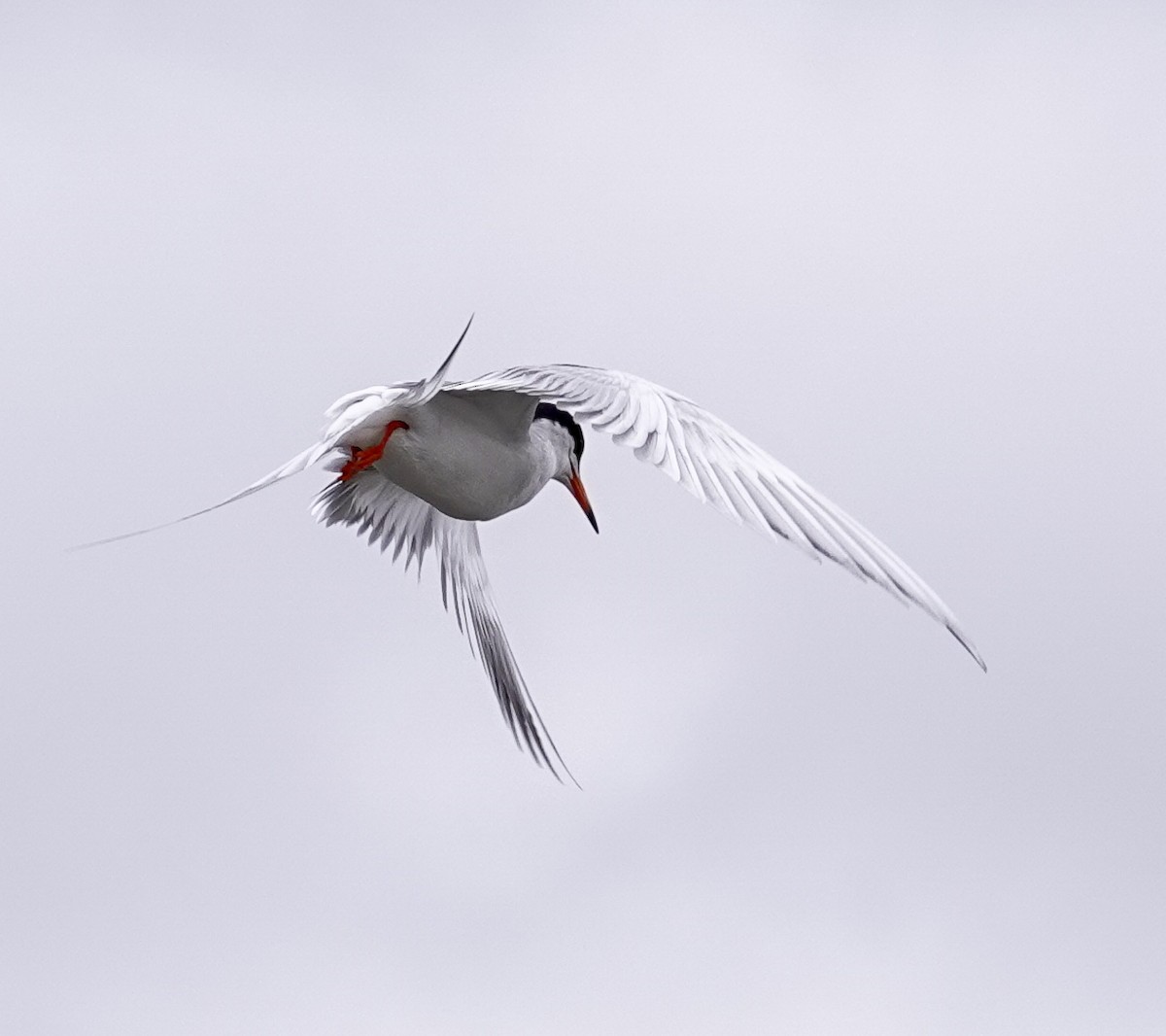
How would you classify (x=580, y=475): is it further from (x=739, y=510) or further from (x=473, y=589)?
(x=739, y=510)

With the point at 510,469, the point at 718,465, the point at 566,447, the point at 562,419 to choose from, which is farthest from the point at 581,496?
the point at 718,465

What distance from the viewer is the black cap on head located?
8.31 m

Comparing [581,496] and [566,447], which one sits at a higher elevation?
[566,447]

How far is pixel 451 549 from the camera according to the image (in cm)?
974

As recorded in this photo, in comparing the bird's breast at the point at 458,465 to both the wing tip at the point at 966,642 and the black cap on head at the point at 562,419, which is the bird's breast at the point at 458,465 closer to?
the black cap on head at the point at 562,419

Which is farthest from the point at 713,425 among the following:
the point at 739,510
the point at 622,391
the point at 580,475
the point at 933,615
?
the point at 580,475

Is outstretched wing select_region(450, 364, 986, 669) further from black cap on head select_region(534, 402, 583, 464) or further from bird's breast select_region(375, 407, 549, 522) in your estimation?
black cap on head select_region(534, 402, 583, 464)

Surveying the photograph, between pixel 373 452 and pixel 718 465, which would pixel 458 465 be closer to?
pixel 373 452

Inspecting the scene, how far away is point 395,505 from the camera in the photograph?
9.31m

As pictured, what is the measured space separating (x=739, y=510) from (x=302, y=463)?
8.22 ft

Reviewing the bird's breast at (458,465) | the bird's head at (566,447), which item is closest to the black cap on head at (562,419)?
the bird's head at (566,447)

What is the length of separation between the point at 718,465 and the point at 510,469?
2422 mm

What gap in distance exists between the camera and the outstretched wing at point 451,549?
9055 mm

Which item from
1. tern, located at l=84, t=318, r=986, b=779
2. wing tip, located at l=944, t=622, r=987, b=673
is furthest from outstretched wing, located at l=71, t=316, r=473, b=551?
wing tip, located at l=944, t=622, r=987, b=673
